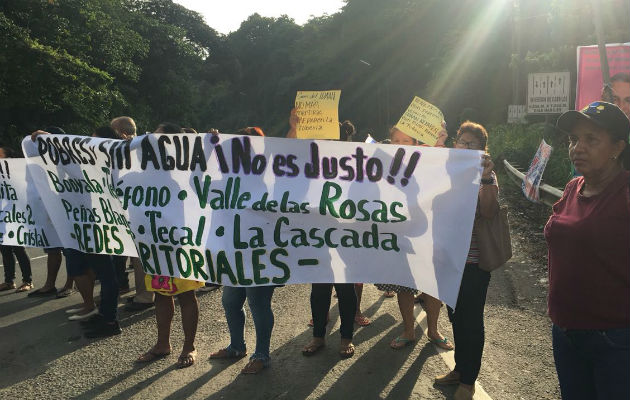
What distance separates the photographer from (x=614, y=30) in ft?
56.4

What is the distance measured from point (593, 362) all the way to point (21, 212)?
16.7 ft

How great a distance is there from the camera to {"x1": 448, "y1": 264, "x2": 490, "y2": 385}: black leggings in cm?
350

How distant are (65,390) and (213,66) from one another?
6803 cm

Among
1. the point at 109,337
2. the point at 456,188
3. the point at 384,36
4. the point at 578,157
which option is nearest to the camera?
the point at 578,157

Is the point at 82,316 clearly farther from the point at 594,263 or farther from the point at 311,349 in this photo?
the point at 594,263

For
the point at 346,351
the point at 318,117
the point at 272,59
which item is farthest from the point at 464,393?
the point at 272,59

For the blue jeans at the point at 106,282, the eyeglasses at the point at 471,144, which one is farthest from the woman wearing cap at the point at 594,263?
the blue jeans at the point at 106,282

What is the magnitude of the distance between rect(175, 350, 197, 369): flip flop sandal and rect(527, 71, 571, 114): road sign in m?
14.9

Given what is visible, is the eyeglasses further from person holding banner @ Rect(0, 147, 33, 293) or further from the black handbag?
person holding banner @ Rect(0, 147, 33, 293)

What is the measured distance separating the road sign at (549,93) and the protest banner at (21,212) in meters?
15.0

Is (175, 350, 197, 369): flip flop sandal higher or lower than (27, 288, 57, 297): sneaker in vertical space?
lower

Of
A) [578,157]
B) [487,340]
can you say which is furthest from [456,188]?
[487,340]

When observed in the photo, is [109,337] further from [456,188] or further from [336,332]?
[456,188]

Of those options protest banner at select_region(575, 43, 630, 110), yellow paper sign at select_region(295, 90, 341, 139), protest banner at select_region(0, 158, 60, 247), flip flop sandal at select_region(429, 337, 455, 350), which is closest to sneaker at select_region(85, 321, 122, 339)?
protest banner at select_region(0, 158, 60, 247)
